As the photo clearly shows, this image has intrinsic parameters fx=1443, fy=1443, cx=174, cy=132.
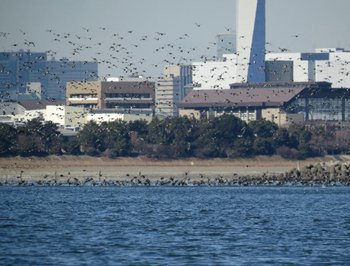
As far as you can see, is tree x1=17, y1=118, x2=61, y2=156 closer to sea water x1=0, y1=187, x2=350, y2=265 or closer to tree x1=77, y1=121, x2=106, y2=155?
tree x1=77, y1=121, x2=106, y2=155

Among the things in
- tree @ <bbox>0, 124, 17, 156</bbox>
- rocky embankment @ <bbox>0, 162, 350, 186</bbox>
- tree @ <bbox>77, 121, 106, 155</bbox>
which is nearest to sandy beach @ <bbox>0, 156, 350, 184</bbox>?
tree @ <bbox>0, 124, 17, 156</bbox>

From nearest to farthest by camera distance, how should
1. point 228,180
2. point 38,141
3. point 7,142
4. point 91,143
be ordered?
point 228,180
point 7,142
point 38,141
point 91,143

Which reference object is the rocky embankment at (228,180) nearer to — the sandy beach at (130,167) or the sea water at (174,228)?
the sandy beach at (130,167)

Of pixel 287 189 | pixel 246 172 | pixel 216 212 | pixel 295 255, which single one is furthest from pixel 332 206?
pixel 246 172

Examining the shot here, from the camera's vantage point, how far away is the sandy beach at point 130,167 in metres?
184

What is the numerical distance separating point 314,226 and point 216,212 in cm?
1583

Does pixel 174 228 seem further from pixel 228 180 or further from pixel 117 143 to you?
pixel 117 143

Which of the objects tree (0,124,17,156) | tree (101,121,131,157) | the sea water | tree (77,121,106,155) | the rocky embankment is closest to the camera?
the sea water

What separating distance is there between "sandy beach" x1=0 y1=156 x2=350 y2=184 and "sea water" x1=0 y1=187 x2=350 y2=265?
133ft

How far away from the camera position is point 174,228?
91.7 meters

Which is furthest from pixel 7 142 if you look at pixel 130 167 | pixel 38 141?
pixel 130 167

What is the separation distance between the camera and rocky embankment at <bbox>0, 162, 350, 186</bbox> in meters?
169

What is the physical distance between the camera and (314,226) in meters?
95.2

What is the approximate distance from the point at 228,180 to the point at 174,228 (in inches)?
3369
